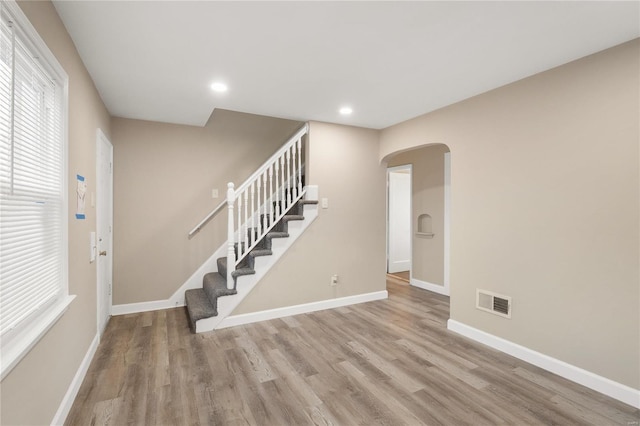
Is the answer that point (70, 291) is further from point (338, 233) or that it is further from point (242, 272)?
point (338, 233)

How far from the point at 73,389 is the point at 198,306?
56.2 inches

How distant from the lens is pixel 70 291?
2057 millimetres

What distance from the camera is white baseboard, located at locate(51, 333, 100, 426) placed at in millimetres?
1833

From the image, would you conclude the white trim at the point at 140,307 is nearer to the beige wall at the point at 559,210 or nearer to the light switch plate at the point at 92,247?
the light switch plate at the point at 92,247

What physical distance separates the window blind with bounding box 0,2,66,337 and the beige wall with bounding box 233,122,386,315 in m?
2.14

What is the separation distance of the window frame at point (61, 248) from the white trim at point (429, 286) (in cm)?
458

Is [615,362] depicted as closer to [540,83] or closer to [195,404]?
[540,83]

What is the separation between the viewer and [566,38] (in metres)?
2.09

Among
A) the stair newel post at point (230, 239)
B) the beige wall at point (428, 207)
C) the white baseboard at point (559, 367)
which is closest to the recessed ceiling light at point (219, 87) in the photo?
the stair newel post at point (230, 239)

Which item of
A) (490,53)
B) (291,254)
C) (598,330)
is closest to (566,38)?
(490,53)

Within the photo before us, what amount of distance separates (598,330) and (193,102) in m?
4.15

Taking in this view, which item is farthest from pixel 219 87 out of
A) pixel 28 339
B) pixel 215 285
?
pixel 28 339

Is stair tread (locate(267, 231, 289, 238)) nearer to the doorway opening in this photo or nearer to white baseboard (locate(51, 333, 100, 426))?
white baseboard (locate(51, 333, 100, 426))

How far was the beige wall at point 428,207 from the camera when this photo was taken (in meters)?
4.95
